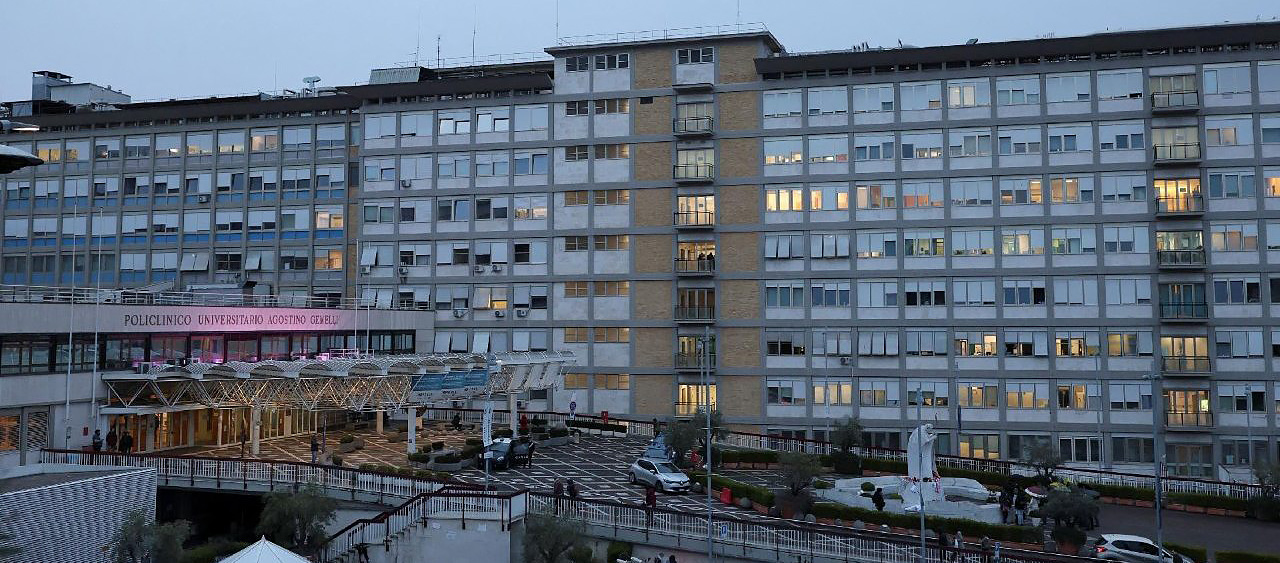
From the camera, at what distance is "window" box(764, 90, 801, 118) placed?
6322cm

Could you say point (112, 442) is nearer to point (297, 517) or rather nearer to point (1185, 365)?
point (297, 517)

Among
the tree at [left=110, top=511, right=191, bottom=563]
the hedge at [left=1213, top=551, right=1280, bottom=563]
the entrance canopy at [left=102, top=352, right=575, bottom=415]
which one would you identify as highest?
the entrance canopy at [left=102, top=352, right=575, bottom=415]

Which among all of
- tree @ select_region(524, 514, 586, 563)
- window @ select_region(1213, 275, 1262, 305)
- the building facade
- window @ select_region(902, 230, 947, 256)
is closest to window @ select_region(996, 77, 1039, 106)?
the building facade

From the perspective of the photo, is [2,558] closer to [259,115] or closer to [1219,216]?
[259,115]

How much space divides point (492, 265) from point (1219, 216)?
148 feet

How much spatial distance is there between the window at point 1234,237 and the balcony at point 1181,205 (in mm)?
1457

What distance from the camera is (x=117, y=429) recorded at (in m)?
43.6

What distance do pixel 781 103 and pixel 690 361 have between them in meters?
17.6

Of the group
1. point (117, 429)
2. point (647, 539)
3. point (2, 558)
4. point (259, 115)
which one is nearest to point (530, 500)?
point (647, 539)

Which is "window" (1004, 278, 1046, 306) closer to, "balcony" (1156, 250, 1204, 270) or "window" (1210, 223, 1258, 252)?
"balcony" (1156, 250, 1204, 270)

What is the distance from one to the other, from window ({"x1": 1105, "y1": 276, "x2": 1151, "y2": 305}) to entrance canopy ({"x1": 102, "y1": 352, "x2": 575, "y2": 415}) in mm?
36497

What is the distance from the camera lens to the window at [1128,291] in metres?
58.0

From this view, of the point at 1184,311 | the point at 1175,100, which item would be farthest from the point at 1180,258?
the point at 1175,100

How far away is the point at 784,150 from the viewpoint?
63.2 meters
